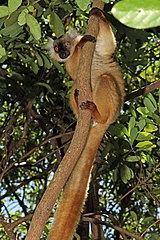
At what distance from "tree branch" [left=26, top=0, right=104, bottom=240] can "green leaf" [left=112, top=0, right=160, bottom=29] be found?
1437mm

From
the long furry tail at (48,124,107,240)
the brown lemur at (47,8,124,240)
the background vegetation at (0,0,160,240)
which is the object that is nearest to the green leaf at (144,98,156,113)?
the background vegetation at (0,0,160,240)

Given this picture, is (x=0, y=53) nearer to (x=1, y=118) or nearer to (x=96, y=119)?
(x=96, y=119)

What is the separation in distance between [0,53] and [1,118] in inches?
187

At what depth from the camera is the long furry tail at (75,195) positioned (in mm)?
2758

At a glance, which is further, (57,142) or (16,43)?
(57,142)

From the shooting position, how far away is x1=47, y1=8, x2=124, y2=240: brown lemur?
114 inches

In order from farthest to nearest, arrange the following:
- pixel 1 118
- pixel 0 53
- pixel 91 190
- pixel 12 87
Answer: pixel 1 118
pixel 12 87
pixel 91 190
pixel 0 53

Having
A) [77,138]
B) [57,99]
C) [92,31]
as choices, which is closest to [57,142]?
[57,99]

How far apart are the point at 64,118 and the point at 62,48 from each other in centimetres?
131

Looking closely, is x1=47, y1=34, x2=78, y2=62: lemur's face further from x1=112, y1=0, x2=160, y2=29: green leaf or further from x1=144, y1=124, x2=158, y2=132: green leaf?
x1=112, y1=0, x2=160, y2=29: green leaf

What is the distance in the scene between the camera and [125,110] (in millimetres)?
5855

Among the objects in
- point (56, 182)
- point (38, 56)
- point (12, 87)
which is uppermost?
point (12, 87)

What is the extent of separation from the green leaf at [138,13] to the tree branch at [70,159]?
1.44 metres

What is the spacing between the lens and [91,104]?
305 centimetres
